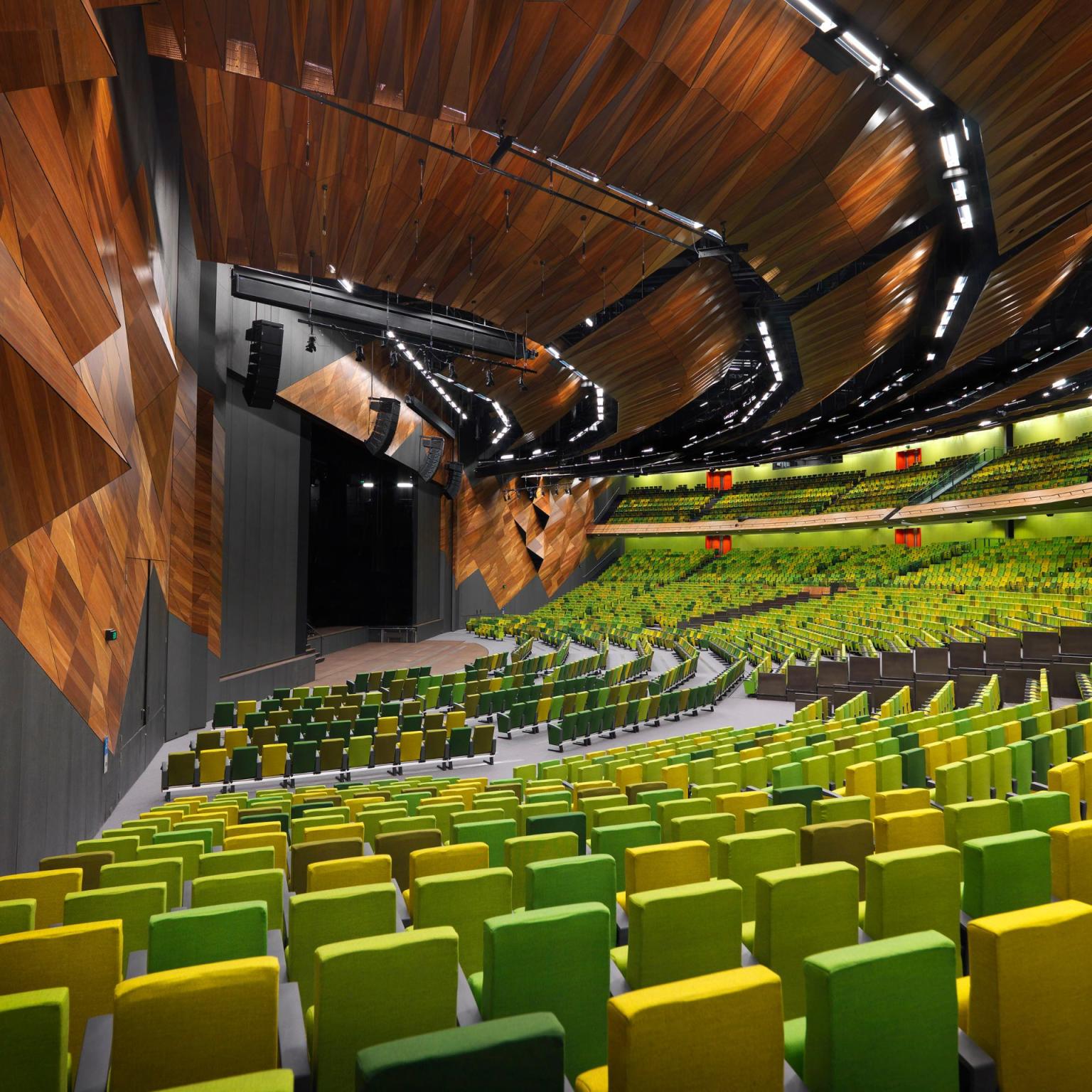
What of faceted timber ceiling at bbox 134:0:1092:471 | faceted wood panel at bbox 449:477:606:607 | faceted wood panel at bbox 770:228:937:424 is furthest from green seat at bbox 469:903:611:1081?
faceted wood panel at bbox 449:477:606:607

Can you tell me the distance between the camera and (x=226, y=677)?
42.3 feet

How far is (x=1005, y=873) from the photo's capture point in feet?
8.06

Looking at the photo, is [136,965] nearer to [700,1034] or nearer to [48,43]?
[700,1034]

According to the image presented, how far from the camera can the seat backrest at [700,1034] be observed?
4.53 feet

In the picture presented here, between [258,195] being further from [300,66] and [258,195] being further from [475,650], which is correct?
[475,650]

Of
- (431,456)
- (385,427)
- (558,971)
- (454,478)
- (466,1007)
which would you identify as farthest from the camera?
(454,478)

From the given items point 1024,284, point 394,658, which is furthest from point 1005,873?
point 394,658

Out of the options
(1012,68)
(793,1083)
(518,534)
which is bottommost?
(793,1083)

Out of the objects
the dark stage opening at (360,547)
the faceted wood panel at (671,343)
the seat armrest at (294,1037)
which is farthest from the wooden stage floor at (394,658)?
the seat armrest at (294,1037)

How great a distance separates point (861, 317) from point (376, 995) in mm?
13906

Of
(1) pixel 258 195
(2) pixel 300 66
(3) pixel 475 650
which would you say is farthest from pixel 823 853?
(3) pixel 475 650

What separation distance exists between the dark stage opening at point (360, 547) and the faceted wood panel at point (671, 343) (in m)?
8.58

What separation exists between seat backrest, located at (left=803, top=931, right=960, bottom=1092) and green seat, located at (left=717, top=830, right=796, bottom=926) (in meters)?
1.27

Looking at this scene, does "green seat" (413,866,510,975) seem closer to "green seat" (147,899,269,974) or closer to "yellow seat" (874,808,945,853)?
"green seat" (147,899,269,974)
